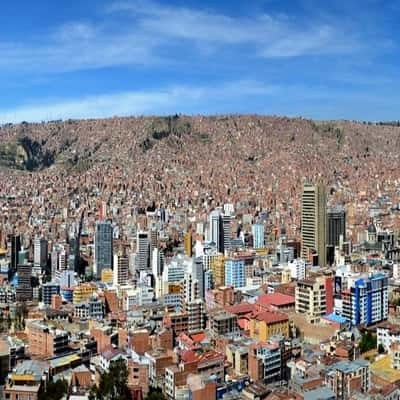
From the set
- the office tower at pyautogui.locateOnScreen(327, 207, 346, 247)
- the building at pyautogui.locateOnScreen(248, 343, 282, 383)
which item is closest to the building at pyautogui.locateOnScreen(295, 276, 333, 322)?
the building at pyautogui.locateOnScreen(248, 343, 282, 383)

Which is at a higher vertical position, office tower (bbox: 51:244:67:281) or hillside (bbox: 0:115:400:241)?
hillside (bbox: 0:115:400:241)

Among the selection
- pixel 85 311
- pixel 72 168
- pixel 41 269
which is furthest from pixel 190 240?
pixel 72 168

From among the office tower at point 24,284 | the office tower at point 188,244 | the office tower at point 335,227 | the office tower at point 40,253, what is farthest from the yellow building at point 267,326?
the office tower at point 40,253

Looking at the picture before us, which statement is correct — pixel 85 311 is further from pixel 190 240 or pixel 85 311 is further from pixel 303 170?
pixel 303 170

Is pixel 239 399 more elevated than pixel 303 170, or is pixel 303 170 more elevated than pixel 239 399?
pixel 303 170

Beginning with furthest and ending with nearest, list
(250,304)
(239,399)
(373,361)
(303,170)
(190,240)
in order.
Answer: (303,170) < (190,240) < (250,304) < (373,361) < (239,399)

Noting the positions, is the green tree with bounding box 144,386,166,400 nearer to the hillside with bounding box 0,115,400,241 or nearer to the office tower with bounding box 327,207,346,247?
the office tower with bounding box 327,207,346,247

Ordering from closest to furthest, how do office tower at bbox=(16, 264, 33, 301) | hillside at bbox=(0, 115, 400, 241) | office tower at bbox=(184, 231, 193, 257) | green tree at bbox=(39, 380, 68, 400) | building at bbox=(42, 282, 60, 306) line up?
green tree at bbox=(39, 380, 68, 400)
building at bbox=(42, 282, 60, 306)
office tower at bbox=(16, 264, 33, 301)
office tower at bbox=(184, 231, 193, 257)
hillside at bbox=(0, 115, 400, 241)
